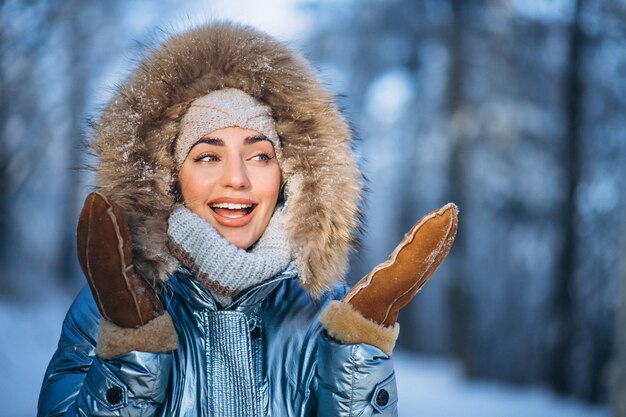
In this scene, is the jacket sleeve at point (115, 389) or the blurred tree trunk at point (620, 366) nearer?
the jacket sleeve at point (115, 389)

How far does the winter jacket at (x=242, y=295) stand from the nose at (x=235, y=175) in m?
0.23

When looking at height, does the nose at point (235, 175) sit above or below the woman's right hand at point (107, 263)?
above

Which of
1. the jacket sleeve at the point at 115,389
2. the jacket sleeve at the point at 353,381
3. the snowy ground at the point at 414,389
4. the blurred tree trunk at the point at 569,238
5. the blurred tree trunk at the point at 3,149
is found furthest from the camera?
the blurred tree trunk at the point at 569,238

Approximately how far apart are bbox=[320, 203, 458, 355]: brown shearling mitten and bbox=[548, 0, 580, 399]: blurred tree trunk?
812 centimetres

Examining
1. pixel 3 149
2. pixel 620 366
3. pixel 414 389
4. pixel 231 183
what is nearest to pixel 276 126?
pixel 231 183

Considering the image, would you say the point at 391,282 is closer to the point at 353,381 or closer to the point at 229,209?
the point at 353,381

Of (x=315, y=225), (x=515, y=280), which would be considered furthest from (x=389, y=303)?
(x=515, y=280)

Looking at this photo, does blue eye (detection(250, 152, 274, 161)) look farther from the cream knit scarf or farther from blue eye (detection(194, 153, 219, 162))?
the cream knit scarf

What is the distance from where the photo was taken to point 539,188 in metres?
11.5

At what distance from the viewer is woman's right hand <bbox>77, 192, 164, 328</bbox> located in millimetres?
1746

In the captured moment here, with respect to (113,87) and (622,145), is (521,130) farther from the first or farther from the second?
(113,87)

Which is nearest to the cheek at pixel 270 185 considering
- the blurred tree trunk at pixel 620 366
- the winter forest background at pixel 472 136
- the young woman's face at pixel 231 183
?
the young woman's face at pixel 231 183

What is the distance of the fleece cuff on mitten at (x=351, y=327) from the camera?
1870 mm

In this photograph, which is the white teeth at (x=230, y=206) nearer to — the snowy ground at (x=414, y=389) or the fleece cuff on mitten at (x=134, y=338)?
the fleece cuff on mitten at (x=134, y=338)
